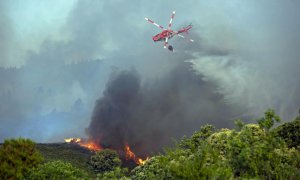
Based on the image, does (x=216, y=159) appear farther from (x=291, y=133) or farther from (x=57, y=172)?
(x=291, y=133)

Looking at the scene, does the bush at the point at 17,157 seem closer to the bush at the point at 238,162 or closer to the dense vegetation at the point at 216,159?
the dense vegetation at the point at 216,159

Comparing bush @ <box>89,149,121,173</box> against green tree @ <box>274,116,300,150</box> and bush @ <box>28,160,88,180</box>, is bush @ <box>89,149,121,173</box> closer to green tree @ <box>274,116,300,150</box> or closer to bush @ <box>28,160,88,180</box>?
green tree @ <box>274,116,300,150</box>

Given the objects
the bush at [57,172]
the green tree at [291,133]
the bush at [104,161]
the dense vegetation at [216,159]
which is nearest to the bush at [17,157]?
the dense vegetation at [216,159]

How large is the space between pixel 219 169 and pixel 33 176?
84.1ft

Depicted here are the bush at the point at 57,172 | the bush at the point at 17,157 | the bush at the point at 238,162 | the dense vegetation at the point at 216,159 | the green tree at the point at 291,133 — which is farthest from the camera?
the green tree at the point at 291,133

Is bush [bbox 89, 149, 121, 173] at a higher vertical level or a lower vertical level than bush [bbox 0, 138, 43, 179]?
higher

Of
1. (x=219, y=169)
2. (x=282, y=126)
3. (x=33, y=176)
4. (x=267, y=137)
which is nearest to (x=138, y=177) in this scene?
(x=33, y=176)

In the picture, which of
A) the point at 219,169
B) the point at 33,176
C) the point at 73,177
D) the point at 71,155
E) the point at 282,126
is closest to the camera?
the point at 219,169

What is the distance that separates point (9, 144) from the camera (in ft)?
177

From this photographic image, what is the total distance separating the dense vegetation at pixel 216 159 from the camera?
23.5 m

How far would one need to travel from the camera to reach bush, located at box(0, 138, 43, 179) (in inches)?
1977

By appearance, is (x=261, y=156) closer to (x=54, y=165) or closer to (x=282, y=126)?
(x=54, y=165)

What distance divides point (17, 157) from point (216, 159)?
36713 millimetres

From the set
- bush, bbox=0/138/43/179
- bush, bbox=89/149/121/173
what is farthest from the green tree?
bush, bbox=89/149/121/173
